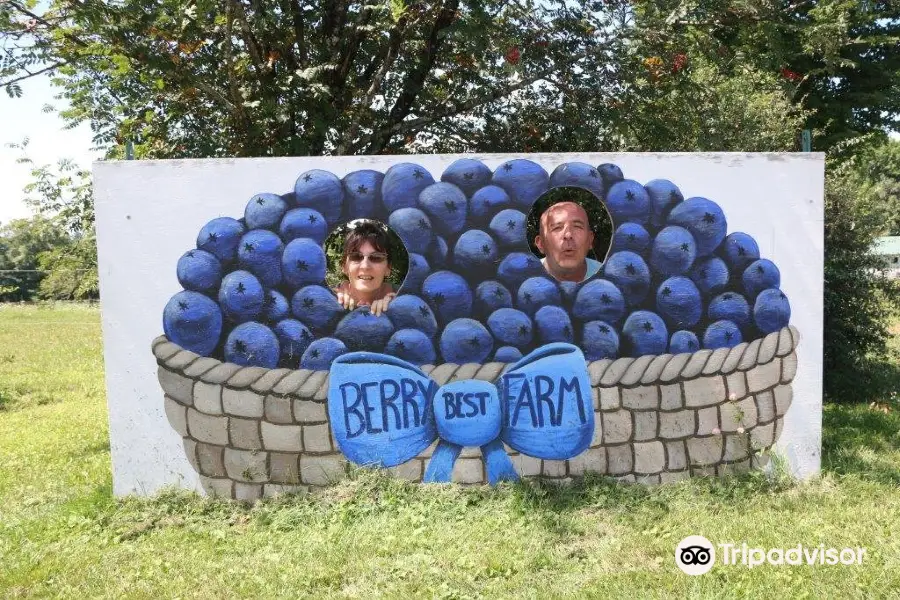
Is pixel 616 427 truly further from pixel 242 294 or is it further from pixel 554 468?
pixel 242 294

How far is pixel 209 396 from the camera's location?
469 centimetres

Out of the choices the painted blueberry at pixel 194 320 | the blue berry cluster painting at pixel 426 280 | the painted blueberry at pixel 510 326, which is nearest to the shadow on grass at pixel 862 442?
the blue berry cluster painting at pixel 426 280

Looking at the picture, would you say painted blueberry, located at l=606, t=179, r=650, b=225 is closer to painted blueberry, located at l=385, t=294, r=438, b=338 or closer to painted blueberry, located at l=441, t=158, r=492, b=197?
painted blueberry, located at l=441, t=158, r=492, b=197

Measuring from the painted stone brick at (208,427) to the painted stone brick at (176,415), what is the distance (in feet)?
0.11

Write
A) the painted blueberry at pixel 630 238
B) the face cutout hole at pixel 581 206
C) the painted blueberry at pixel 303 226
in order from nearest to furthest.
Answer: the painted blueberry at pixel 303 226 → the painted blueberry at pixel 630 238 → the face cutout hole at pixel 581 206

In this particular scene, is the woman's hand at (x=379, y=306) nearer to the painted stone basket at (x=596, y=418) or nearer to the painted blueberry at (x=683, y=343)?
the painted stone basket at (x=596, y=418)

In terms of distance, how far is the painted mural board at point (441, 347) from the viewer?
4.64m

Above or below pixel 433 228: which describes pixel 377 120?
above

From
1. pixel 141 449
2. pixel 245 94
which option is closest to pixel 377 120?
pixel 245 94

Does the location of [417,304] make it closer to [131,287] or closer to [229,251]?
[229,251]

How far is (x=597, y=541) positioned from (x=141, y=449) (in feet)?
9.41

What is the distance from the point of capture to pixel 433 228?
4.66 m

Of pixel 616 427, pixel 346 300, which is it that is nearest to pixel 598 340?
pixel 616 427

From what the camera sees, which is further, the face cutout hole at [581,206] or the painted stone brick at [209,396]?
the face cutout hole at [581,206]
